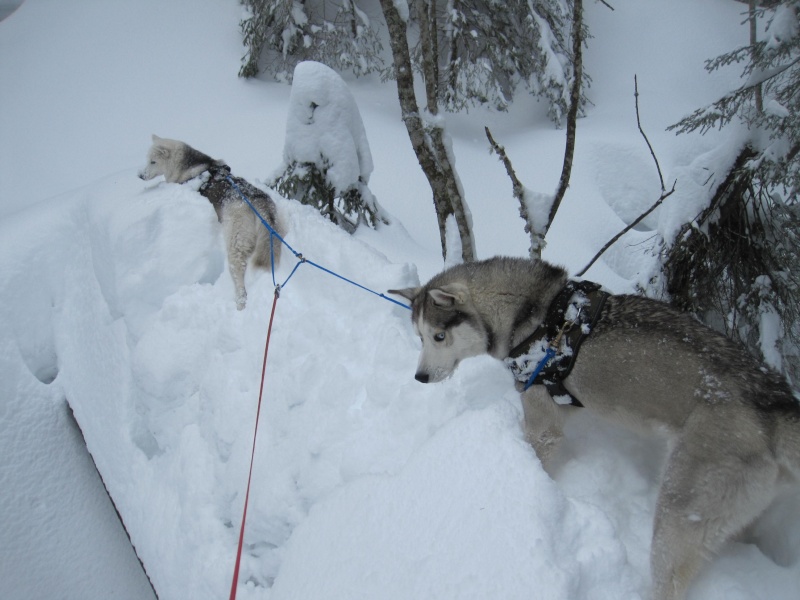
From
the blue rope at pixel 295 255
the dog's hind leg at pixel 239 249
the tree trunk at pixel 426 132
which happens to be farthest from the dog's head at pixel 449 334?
the dog's hind leg at pixel 239 249

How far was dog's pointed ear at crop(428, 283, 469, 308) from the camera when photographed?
2.96 meters

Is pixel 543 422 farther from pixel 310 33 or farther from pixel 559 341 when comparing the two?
pixel 310 33

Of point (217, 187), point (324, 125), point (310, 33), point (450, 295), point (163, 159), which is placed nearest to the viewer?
point (450, 295)

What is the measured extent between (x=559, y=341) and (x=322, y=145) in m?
6.60

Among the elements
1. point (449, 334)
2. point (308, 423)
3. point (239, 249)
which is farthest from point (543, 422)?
point (239, 249)

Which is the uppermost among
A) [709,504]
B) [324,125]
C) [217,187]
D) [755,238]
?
[324,125]

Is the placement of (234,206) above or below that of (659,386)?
above

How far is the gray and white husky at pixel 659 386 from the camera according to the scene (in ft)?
6.72

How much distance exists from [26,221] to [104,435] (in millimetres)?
4156

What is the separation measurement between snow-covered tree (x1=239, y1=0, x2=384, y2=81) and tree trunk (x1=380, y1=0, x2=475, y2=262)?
9681mm

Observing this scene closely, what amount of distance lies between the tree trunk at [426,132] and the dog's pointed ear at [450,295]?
7.23 feet

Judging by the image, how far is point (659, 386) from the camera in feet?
Answer: 7.77

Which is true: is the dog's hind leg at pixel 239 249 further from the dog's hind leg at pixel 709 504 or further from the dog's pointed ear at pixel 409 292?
the dog's hind leg at pixel 709 504

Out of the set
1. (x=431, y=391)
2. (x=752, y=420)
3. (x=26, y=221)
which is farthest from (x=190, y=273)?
(x=752, y=420)
